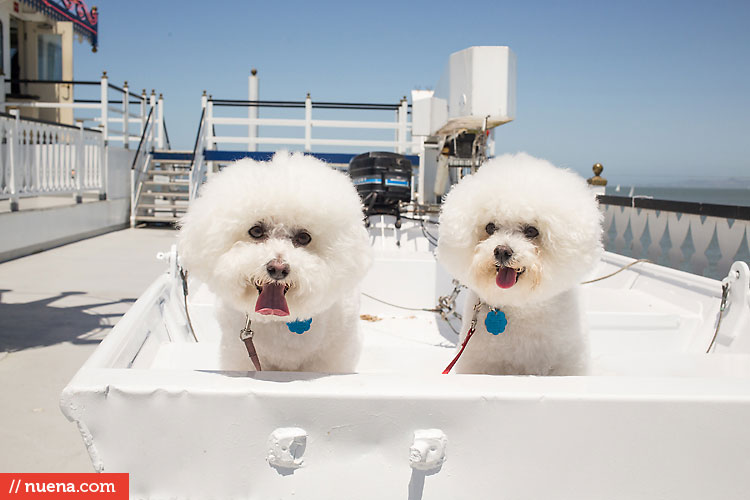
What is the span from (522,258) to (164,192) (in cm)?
1032

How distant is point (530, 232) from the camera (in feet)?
5.13

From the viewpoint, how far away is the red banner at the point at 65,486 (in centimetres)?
119

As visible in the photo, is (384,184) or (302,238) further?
(384,184)

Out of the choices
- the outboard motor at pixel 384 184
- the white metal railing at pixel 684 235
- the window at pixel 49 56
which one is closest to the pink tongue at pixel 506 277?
the outboard motor at pixel 384 184

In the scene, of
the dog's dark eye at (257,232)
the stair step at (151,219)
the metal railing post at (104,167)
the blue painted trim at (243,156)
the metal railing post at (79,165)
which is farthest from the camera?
the blue painted trim at (243,156)

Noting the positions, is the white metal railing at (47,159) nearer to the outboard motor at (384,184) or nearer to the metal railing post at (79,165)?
the metal railing post at (79,165)

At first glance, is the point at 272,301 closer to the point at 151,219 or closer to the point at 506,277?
the point at 506,277

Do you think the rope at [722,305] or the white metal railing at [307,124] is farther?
the white metal railing at [307,124]

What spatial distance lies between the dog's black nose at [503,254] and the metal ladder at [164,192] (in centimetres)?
891

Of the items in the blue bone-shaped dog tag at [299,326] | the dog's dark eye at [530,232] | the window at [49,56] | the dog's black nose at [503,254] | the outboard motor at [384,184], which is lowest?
the blue bone-shaped dog tag at [299,326]

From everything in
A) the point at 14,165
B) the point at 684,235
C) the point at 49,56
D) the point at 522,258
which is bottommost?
the point at 684,235

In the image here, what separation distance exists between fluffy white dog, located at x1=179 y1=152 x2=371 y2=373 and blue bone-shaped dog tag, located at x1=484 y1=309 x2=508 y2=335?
410 millimetres

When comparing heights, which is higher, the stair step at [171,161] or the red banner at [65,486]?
the stair step at [171,161]

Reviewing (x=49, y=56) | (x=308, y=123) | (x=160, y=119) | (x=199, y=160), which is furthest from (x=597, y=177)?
(x=49, y=56)
